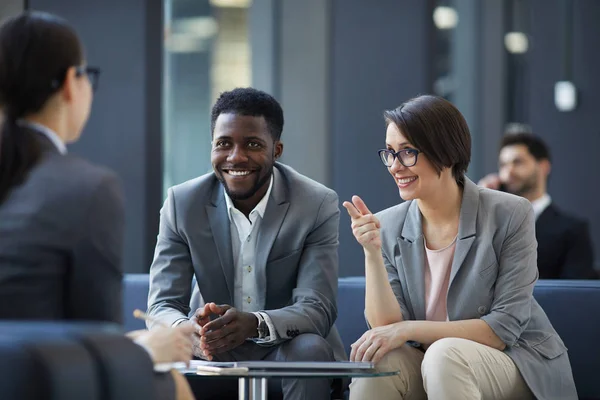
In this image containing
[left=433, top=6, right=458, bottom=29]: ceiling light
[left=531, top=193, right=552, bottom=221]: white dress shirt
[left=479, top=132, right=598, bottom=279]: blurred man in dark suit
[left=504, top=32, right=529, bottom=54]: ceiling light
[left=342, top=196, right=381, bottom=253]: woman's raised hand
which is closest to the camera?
[left=342, top=196, right=381, bottom=253]: woman's raised hand

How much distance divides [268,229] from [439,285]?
1.97 feet

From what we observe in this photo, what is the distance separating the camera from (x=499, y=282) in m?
3.09

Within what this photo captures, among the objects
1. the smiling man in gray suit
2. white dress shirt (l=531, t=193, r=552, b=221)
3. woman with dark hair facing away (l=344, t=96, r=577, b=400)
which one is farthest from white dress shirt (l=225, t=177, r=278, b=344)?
white dress shirt (l=531, t=193, r=552, b=221)

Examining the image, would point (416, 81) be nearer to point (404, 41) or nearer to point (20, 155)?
point (404, 41)

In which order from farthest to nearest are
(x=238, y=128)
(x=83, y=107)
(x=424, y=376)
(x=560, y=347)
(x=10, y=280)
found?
(x=238, y=128)
(x=560, y=347)
(x=424, y=376)
(x=83, y=107)
(x=10, y=280)

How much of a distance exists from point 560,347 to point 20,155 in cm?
183

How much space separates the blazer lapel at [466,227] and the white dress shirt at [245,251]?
66 centimetres

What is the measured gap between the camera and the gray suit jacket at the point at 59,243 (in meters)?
1.99

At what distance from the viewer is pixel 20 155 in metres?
2.04

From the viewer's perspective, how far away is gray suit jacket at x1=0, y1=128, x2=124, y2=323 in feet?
6.51

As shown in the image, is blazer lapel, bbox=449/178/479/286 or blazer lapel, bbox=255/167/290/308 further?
blazer lapel, bbox=255/167/290/308

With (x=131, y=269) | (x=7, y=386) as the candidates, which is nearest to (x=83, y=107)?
(x=7, y=386)

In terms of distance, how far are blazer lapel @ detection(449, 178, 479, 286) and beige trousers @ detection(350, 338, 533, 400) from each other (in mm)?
271

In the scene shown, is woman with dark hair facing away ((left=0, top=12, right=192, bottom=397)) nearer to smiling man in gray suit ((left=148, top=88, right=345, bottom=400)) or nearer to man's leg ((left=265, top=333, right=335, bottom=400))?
man's leg ((left=265, top=333, right=335, bottom=400))
